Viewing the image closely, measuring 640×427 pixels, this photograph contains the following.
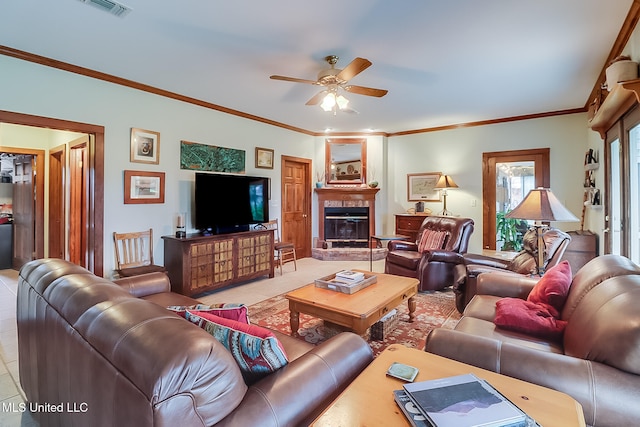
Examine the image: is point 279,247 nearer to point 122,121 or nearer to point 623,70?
point 122,121

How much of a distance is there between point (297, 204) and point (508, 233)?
3863 millimetres

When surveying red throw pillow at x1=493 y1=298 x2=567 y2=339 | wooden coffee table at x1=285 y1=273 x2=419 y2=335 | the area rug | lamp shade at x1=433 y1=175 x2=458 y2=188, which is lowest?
the area rug

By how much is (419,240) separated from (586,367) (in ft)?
11.6

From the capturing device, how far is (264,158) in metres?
5.45

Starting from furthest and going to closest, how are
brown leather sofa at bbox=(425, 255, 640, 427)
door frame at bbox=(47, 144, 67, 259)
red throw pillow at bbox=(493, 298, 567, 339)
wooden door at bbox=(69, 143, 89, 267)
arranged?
door frame at bbox=(47, 144, 67, 259)
wooden door at bbox=(69, 143, 89, 267)
red throw pillow at bbox=(493, 298, 567, 339)
brown leather sofa at bbox=(425, 255, 640, 427)

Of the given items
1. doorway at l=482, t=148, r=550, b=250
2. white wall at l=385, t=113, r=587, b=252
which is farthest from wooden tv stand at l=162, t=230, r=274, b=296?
doorway at l=482, t=148, r=550, b=250

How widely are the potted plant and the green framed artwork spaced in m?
4.53

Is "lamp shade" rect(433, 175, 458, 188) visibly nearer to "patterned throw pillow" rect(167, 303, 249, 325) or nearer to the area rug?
the area rug

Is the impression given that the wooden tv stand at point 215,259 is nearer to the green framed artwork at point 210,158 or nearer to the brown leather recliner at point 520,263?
the green framed artwork at point 210,158

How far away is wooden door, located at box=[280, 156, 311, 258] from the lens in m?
5.98

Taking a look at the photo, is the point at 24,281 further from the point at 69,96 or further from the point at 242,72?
the point at 242,72

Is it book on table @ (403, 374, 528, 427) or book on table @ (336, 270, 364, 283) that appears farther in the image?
book on table @ (336, 270, 364, 283)

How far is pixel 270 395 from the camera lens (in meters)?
1.00

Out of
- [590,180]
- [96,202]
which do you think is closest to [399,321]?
[96,202]
